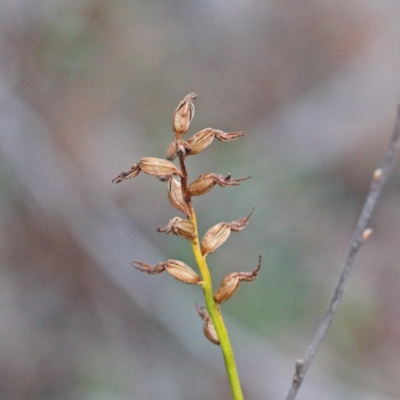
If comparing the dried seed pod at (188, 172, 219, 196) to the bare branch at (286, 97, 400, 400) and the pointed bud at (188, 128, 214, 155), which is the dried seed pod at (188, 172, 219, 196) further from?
the bare branch at (286, 97, 400, 400)

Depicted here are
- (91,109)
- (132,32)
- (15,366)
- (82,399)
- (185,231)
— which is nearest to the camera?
(185,231)

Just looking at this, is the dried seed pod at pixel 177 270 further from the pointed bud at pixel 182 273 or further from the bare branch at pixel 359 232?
the bare branch at pixel 359 232

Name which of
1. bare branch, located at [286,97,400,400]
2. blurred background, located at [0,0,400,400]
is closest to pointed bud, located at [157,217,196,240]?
bare branch, located at [286,97,400,400]

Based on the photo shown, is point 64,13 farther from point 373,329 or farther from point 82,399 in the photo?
point 373,329

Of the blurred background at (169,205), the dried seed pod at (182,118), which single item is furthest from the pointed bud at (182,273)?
the blurred background at (169,205)

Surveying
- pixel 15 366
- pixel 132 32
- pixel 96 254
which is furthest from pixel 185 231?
pixel 132 32

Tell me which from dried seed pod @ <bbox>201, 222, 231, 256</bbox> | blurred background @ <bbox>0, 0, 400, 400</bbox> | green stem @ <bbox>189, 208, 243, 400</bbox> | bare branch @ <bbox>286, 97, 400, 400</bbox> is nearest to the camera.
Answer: bare branch @ <bbox>286, 97, 400, 400</bbox>

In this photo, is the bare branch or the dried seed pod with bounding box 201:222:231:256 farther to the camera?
the dried seed pod with bounding box 201:222:231:256
